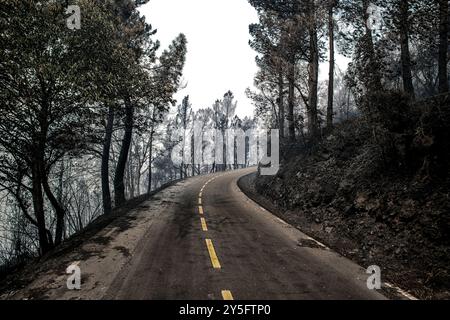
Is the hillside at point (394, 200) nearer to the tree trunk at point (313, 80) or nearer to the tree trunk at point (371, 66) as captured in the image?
the tree trunk at point (371, 66)

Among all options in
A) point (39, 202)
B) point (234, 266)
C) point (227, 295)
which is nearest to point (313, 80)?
point (234, 266)

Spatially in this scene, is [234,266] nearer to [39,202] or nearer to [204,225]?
[204,225]

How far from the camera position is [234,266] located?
8328 millimetres

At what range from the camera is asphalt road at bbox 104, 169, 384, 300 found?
6773mm

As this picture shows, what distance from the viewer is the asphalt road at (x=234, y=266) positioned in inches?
267

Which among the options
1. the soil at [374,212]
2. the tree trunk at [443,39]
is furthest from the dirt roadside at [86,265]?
the tree trunk at [443,39]

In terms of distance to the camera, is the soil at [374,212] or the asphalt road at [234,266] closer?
the asphalt road at [234,266]

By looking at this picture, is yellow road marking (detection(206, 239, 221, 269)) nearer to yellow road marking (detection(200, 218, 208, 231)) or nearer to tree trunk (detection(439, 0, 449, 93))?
yellow road marking (detection(200, 218, 208, 231))

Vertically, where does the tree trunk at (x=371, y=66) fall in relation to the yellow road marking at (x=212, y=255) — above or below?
above

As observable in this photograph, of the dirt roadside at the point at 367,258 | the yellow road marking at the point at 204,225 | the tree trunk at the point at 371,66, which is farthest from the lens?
the yellow road marking at the point at 204,225

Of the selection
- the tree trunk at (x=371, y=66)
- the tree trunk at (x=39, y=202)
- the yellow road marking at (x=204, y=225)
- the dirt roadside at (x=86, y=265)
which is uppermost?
the tree trunk at (x=371, y=66)

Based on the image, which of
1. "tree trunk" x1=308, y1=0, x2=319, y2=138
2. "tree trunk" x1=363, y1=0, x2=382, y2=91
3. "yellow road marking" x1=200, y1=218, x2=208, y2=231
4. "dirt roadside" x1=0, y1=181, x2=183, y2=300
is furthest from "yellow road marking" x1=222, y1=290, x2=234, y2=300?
"tree trunk" x1=308, y1=0, x2=319, y2=138
